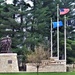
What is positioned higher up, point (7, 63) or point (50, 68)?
point (7, 63)

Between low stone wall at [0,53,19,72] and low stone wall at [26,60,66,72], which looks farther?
low stone wall at [0,53,19,72]

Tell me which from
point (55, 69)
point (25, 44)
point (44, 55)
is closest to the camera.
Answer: point (55, 69)

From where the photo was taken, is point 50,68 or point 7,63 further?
point 7,63

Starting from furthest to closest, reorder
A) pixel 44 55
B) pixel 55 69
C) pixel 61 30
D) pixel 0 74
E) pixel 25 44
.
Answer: pixel 61 30 → pixel 25 44 → pixel 44 55 → pixel 55 69 → pixel 0 74

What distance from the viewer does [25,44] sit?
37.3m

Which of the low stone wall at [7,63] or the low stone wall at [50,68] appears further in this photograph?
the low stone wall at [7,63]

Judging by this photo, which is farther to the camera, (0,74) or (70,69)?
(70,69)

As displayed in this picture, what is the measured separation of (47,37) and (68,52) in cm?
356

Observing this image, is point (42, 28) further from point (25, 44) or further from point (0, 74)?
point (0, 74)

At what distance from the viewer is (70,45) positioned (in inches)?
1495

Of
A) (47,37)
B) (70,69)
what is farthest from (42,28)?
(70,69)

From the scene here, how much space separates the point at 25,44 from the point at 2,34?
3443 mm

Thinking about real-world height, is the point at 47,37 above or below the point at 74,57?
above

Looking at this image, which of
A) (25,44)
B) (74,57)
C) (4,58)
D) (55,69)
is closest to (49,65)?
(55,69)
